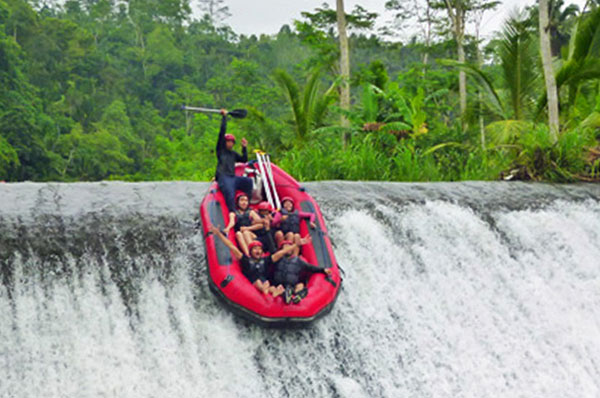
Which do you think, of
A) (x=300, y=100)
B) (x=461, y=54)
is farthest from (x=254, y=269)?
(x=461, y=54)

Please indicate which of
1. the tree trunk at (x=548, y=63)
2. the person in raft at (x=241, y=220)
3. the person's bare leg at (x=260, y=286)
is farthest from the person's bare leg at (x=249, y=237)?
the tree trunk at (x=548, y=63)

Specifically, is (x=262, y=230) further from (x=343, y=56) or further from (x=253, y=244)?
(x=343, y=56)

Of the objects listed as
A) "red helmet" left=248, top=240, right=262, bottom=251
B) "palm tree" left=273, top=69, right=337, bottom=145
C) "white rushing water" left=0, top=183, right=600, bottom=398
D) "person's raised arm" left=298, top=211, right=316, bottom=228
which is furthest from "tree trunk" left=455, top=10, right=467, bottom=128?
"red helmet" left=248, top=240, right=262, bottom=251

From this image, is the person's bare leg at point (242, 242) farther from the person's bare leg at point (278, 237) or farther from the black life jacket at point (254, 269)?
the person's bare leg at point (278, 237)

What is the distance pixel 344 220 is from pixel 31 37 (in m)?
29.2

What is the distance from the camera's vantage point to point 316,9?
56.0 ft

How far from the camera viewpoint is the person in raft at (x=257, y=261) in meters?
5.86

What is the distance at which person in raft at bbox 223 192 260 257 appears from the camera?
632 cm

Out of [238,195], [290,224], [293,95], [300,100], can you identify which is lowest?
[290,224]

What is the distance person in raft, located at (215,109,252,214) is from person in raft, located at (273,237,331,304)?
1043 millimetres

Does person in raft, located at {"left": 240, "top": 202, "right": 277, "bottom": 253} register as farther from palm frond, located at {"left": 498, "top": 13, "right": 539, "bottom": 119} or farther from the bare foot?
palm frond, located at {"left": 498, "top": 13, "right": 539, "bottom": 119}

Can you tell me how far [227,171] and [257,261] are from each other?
146 cm

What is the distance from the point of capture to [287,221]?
22.1ft

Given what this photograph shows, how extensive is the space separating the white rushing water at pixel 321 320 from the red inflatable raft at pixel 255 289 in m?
0.24
